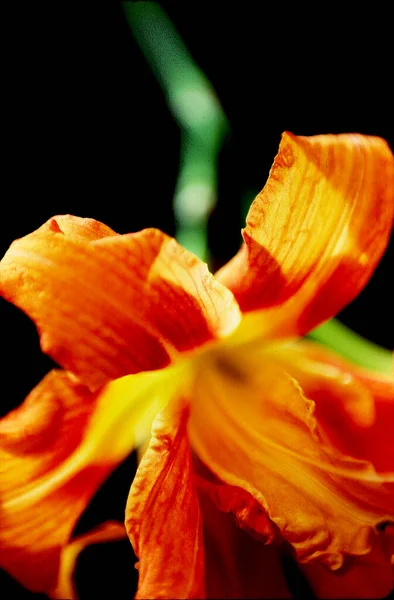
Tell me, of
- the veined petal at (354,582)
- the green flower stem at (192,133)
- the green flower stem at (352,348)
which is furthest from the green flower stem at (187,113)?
the veined petal at (354,582)

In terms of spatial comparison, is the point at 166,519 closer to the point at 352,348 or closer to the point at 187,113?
the point at 352,348

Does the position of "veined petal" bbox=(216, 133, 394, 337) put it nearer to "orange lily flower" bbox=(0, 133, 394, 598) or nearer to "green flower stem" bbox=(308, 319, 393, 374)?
"orange lily flower" bbox=(0, 133, 394, 598)

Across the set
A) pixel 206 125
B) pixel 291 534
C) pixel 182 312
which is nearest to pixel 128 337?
pixel 182 312

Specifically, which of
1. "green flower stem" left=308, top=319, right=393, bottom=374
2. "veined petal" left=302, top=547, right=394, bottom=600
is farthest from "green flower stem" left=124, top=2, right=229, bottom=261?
"veined petal" left=302, top=547, right=394, bottom=600

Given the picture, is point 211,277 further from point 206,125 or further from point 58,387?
point 206,125

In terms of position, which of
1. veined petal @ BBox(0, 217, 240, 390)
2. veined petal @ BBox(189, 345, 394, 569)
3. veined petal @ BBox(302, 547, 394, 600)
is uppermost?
veined petal @ BBox(0, 217, 240, 390)
